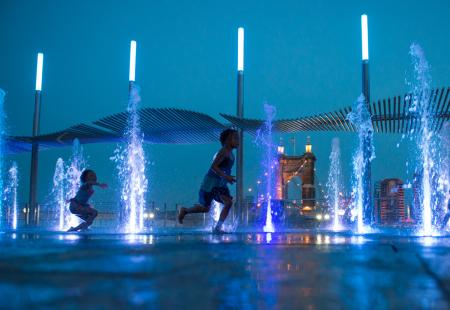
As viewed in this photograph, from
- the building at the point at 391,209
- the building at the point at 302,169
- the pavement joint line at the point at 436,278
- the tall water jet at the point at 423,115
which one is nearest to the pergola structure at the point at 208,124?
the tall water jet at the point at 423,115

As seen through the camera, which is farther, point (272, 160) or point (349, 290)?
point (272, 160)

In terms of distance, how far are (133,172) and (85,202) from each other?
4.63m

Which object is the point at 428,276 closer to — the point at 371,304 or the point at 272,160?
the point at 371,304

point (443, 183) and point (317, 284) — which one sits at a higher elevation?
point (443, 183)

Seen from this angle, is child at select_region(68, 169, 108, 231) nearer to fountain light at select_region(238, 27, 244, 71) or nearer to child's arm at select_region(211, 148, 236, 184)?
child's arm at select_region(211, 148, 236, 184)

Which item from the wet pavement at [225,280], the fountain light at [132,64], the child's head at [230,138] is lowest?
the wet pavement at [225,280]

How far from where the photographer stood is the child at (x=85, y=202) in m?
8.26

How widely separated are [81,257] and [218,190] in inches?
144

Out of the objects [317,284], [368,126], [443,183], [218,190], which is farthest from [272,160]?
[317,284]

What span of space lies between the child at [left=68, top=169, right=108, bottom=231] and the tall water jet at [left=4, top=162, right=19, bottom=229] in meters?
8.41

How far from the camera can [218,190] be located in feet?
21.8

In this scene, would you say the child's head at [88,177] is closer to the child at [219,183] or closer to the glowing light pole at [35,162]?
the child at [219,183]

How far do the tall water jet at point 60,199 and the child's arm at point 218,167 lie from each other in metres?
9.47

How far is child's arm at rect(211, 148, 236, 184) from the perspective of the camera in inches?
252
